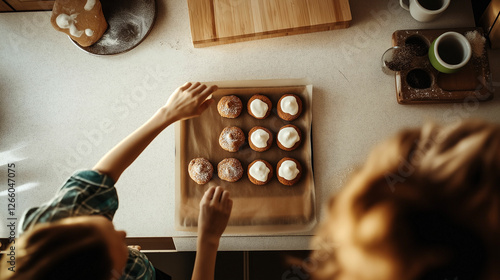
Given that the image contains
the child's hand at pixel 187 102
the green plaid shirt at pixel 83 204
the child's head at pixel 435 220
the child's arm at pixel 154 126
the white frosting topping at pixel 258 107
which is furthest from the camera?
the white frosting topping at pixel 258 107

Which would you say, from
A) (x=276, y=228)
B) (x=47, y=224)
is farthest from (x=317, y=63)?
(x=47, y=224)

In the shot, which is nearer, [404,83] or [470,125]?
[470,125]

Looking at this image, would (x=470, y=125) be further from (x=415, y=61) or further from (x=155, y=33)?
(x=155, y=33)

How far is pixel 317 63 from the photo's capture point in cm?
119

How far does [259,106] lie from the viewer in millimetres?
1122

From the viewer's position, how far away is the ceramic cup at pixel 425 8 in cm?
111

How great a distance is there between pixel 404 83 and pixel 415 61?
0.08 m

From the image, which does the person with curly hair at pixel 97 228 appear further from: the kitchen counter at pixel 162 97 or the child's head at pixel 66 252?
the kitchen counter at pixel 162 97

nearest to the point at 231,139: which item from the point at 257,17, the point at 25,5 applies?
the point at 257,17

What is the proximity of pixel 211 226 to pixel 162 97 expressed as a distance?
0.49 meters

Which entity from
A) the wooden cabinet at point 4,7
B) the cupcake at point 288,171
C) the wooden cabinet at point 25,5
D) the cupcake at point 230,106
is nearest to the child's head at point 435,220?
the cupcake at point 288,171

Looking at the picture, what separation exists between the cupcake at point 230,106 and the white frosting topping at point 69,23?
50 cm

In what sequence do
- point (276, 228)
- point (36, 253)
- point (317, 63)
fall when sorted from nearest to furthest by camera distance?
1. point (36, 253)
2. point (276, 228)
3. point (317, 63)

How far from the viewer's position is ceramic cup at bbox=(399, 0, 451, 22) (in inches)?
43.6
